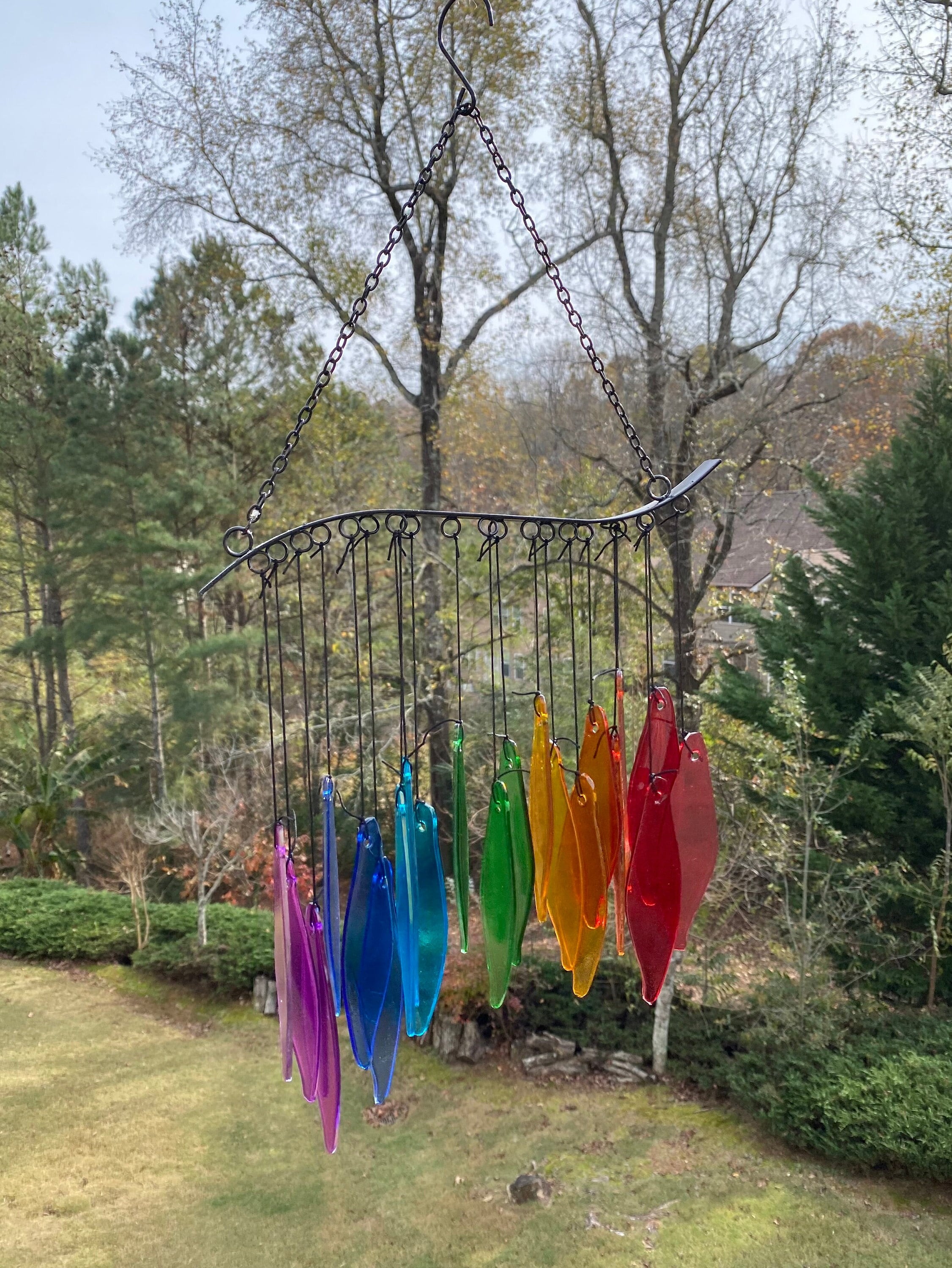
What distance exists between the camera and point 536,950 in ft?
20.3

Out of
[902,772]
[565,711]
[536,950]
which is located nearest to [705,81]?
[565,711]

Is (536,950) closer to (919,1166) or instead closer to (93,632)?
(919,1166)

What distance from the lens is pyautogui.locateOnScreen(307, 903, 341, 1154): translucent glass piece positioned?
4.06 feet

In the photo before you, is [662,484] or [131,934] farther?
[131,934]

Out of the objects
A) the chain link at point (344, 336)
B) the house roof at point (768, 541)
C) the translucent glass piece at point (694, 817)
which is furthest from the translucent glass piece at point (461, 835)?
the house roof at point (768, 541)

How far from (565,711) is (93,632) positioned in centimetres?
534

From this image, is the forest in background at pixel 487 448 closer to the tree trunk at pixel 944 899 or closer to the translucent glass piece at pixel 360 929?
the tree trunk at pixel 944 899

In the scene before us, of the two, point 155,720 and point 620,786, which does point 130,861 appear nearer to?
point 155,720

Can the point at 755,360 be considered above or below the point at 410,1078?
above

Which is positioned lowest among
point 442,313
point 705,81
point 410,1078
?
point 410,1078

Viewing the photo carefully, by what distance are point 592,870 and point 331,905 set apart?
1.41ft

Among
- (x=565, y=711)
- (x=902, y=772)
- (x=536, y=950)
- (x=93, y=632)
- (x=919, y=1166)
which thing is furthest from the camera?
(x=93, y=632)

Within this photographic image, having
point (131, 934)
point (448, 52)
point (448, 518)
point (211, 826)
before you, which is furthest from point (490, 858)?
point (131, 934)

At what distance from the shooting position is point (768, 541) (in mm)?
8773
